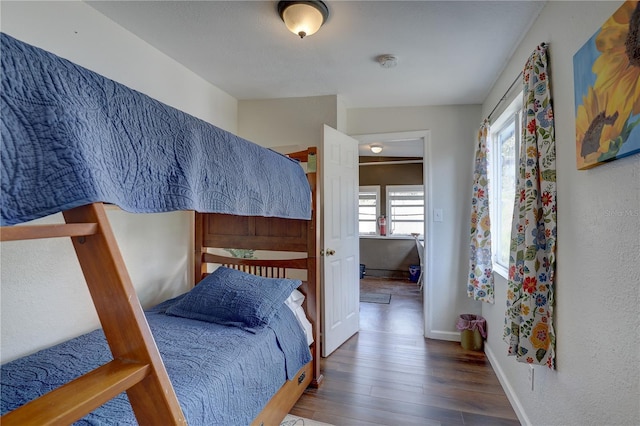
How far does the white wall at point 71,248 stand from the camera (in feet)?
4.77

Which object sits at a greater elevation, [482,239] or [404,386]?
[482,239]

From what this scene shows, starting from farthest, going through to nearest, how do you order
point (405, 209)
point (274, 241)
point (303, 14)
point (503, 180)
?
point (405, 209) → point (503, 180) → point (274, 241) → point (303, 14)

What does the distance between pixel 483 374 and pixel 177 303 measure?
234 cm

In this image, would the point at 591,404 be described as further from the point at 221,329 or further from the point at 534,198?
the point at 221,329

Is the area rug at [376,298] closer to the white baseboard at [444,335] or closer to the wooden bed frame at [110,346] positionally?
the white baseboard at [444,335]

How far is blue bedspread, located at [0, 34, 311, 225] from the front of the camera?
622 millimetres

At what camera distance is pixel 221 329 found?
1756 millimetres

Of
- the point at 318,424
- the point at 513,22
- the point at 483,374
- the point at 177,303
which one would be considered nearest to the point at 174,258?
the point at 177,303

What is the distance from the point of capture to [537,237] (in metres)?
1.52

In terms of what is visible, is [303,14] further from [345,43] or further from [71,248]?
[71,248]

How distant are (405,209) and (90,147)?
6088 millimetres

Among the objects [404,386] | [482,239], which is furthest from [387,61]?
[404,386]

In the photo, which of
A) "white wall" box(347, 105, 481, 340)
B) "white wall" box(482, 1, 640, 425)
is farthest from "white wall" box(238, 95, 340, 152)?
"white wall" box(482, 1, 640, 425)

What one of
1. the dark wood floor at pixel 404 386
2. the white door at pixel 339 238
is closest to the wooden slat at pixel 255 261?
the white door at pixel 339 238
